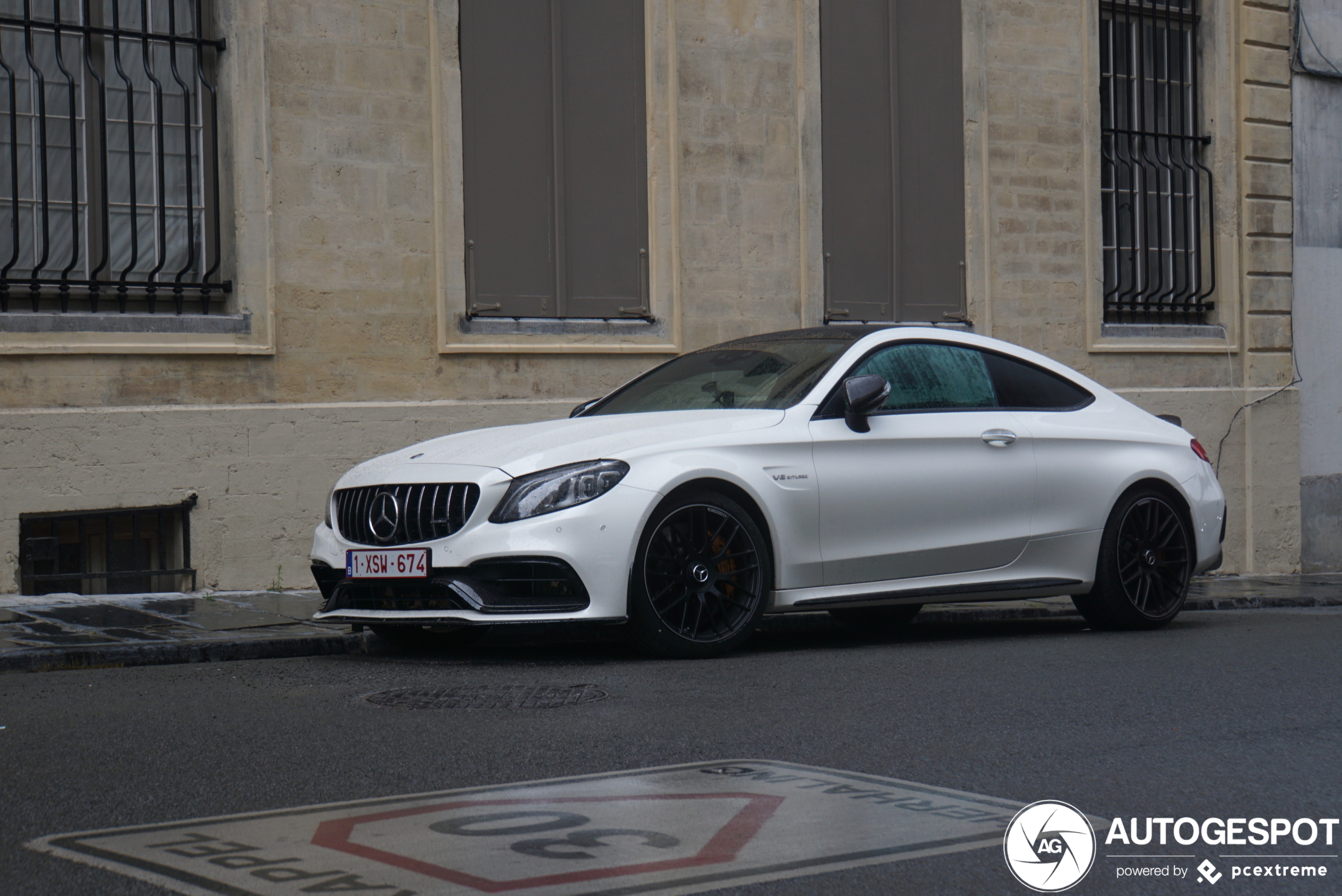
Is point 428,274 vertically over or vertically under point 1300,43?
under

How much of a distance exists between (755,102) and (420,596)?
23.8ft

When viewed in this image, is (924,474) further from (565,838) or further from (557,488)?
(565,838)

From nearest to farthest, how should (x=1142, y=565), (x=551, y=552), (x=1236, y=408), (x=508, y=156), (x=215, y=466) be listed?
(x=551, y=552), (x=1142, y=565), (x=215, y=466), (x=508, y=156), (x=1236, y=408)

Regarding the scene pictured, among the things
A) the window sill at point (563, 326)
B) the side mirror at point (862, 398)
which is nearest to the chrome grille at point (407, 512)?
the side mirror at point (862, 398)

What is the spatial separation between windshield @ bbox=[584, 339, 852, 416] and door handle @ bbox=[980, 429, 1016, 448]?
0.85m

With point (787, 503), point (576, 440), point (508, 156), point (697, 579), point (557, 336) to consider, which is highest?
point (508, 156)

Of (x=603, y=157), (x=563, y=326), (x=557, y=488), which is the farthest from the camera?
(x=603, y=157)

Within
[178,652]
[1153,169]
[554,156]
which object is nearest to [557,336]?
[554,156]

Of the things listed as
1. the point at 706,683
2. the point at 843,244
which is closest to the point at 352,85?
the point at 843,244

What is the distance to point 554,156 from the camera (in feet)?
40.3

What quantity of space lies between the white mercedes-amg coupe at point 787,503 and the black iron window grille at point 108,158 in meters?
3.85

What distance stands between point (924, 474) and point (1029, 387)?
3.61ft

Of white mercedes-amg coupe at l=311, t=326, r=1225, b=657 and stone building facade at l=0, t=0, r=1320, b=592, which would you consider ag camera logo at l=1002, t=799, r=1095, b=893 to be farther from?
stone building facade at l=0, t=0, r=1320, b=592

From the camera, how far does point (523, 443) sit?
7207 mm
